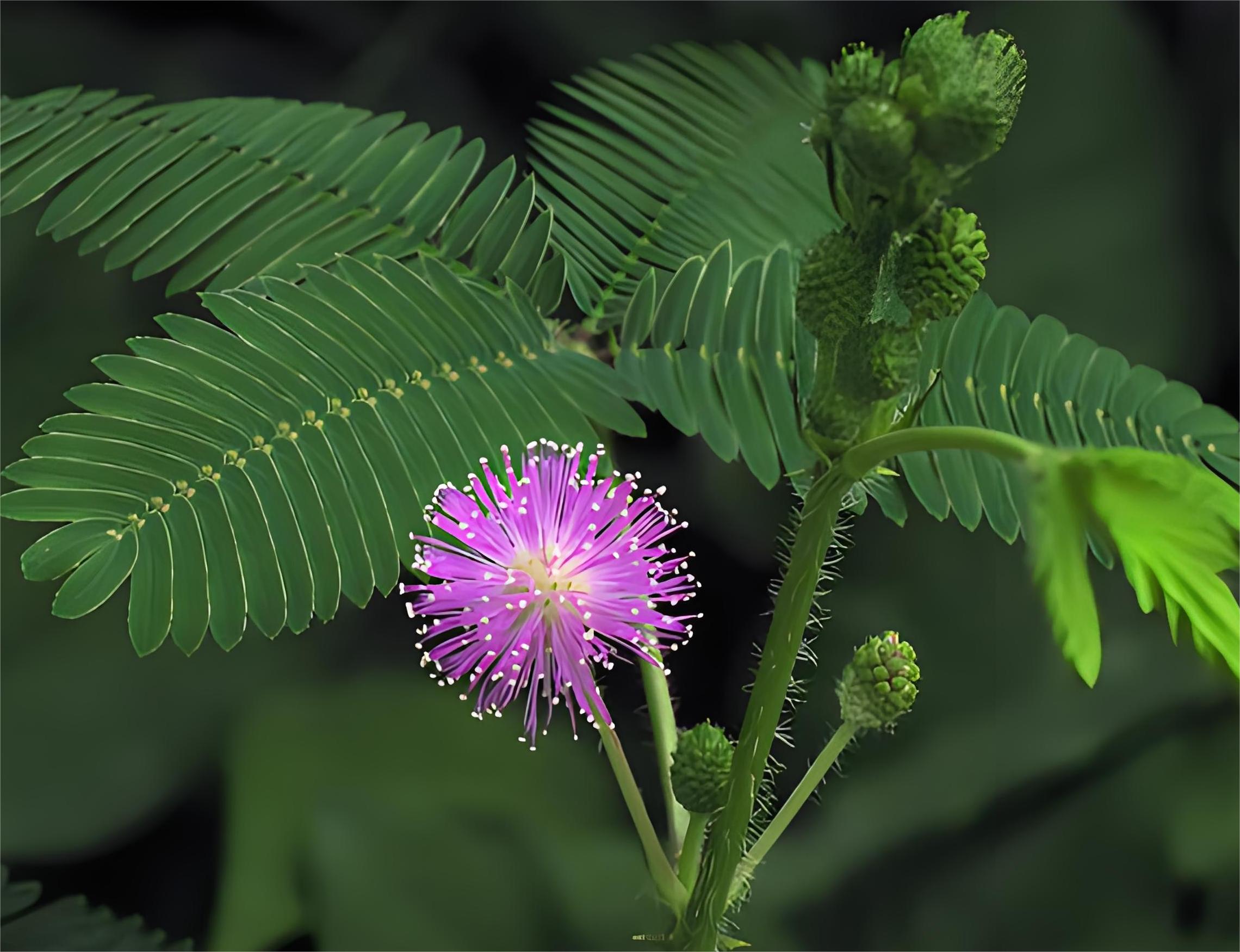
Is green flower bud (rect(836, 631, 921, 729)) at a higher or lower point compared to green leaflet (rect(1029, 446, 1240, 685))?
lower

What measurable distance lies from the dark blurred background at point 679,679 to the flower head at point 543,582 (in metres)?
0.29

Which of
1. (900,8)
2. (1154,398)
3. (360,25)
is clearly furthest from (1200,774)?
(360,25)

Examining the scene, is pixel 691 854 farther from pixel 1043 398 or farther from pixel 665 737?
pixel 1043 398

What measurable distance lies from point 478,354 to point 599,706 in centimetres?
13

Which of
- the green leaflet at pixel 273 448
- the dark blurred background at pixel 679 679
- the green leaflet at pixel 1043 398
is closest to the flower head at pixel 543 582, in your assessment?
the green leaflet at pixel 273 448

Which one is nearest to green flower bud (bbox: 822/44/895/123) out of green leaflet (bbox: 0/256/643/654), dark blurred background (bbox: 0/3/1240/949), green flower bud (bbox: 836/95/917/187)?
green flower bud (bbox: 836/95/917/187)

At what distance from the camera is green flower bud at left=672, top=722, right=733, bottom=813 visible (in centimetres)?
32

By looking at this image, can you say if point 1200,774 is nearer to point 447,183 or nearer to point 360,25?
point 447,183

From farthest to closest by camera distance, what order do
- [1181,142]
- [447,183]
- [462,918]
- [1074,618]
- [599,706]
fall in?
[1181,142]
[462,918]
[447,183]
[599,706]
[1074,618]

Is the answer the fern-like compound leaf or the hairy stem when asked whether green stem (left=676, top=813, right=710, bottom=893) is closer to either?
the hairy stem

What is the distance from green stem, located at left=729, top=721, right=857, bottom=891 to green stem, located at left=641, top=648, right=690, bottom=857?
3 centimetres

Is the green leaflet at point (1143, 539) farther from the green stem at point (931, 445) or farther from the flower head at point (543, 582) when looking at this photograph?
the flower head at point (543, 582)

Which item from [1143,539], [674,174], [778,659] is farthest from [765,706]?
[674,174]

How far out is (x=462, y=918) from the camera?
65cm
